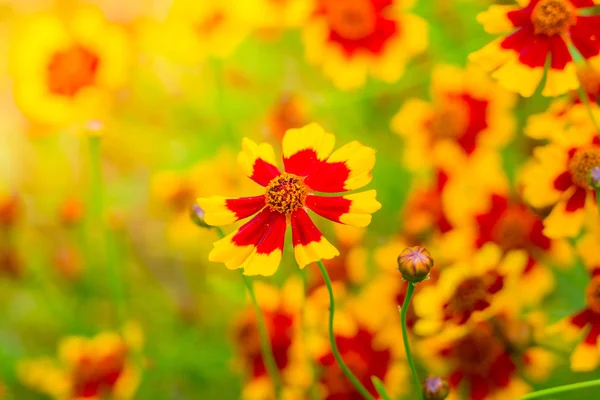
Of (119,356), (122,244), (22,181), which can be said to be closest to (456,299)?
(119,356)

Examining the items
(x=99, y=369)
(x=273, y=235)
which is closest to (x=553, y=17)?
(x=273, y=235)

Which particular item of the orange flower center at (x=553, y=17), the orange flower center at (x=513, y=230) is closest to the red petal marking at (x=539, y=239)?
the orange flower center at (x=513, y=230)

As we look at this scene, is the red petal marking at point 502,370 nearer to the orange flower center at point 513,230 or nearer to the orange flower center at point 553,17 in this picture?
the orange flower center at point 513,230

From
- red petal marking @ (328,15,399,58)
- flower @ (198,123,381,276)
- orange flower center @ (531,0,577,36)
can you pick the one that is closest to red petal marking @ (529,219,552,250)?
orange flower center @ (531,0,577,36)

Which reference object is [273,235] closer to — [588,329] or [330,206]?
[330,206]

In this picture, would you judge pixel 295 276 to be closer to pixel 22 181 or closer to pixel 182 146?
pixel 182 146

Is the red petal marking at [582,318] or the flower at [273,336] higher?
the flower at [273,336]
